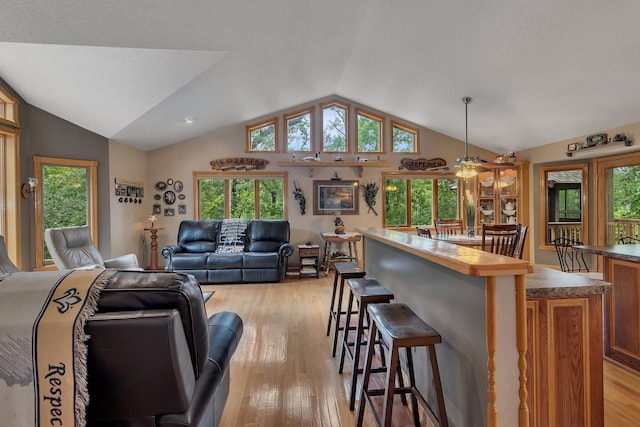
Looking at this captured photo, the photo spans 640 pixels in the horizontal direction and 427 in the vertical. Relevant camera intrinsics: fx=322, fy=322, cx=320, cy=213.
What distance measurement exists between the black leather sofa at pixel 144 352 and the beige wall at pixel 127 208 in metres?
5.00

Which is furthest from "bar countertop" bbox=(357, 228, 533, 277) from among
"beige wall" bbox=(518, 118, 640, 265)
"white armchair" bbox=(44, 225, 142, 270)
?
"beige wall" bbox=(518, 118, 640, 265)

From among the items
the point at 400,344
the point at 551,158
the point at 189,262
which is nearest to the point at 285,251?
the point at 189,262

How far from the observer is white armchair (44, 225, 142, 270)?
12.0 ft

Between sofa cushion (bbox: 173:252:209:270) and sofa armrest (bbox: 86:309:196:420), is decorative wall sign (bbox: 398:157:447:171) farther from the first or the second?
sofa armrest (bbox: 86:309:196:420)

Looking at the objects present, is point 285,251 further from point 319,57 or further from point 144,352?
point 144,352

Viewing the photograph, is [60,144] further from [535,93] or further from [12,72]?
[535,93]

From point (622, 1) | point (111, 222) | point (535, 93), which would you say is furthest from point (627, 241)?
point (111, 222)

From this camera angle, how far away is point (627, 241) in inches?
187

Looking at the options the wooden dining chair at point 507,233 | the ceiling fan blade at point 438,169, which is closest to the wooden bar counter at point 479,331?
the wooden dining chair at point 507,233

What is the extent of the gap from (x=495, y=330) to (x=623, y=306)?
75.6 inches

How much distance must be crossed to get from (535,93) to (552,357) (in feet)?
12.8

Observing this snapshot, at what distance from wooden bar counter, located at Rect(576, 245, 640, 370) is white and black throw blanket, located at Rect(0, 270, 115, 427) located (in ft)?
10.6

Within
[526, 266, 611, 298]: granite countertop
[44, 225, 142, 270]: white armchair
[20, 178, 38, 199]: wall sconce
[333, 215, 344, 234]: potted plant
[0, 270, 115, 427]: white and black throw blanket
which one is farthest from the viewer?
[333, 215, 344, 234]: potted plant

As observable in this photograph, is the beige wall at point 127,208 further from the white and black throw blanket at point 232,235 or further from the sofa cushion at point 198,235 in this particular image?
the white and black throw blanket at point 232,235
